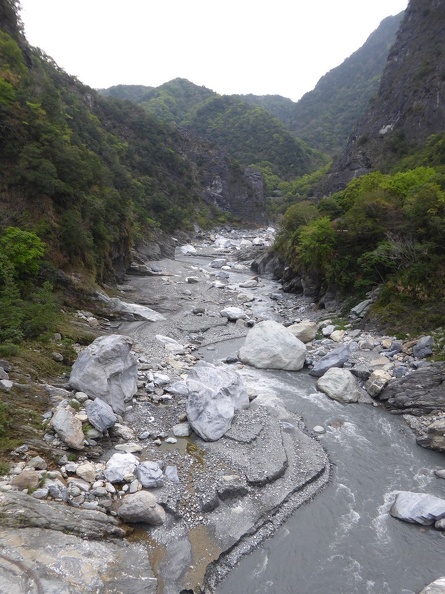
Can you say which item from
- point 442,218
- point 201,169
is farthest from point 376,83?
point 442,218

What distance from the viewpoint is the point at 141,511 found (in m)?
7.36

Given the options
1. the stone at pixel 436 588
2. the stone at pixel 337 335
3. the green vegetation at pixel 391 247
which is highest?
the green vegetation at pixel 391 247

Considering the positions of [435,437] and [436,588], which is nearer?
[436,588]

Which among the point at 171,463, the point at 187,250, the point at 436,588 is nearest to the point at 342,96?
the point at 187,250

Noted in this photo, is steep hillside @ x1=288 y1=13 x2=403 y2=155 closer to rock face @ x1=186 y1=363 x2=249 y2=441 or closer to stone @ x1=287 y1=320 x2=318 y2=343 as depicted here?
stone @ x1=287 y1=320 x2=318 y2=343

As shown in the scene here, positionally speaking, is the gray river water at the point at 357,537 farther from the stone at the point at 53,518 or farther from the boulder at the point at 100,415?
the boulder at the point at 100,415

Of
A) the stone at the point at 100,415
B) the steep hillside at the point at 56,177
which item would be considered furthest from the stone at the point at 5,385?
the steep hillside at the point at 56,177

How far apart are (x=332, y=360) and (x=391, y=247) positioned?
721 centimetres

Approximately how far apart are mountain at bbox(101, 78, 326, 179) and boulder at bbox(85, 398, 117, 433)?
10185cm

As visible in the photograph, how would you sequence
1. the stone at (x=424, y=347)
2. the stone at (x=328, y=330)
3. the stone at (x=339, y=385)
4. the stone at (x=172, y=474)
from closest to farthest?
the stone at (x=172, y=474) → the stone at (x=339, y=385) → the stone at (x=424, y=347) → the stone at (x=328, y=330)

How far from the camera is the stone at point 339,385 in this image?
1321 centimetres

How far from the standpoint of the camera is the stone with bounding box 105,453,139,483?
8242 millimetres

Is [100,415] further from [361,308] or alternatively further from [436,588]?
[361,308]

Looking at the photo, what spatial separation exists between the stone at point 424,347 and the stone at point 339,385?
9.35 ft
